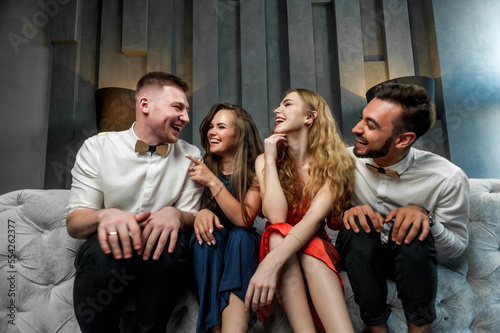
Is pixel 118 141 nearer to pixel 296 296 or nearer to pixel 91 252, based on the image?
pixel 91 252

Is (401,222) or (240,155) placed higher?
(240,155)

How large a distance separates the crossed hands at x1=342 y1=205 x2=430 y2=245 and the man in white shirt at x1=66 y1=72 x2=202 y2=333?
569 millimetres

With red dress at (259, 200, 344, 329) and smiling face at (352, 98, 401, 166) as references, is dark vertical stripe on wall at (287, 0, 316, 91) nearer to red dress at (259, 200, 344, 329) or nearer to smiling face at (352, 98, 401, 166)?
smiling face at (352, 98, 401, 166)

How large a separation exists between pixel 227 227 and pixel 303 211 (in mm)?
324

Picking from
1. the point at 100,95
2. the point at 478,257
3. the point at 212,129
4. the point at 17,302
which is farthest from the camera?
the point at 100,95

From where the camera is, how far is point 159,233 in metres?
1.06

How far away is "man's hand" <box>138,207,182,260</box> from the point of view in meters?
1.03

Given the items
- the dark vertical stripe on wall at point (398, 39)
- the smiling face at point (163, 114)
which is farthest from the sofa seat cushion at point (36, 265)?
the dark vertical stripe on wall at point (398, 39)

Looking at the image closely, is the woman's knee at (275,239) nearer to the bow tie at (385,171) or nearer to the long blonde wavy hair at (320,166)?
the long blonde wavy hair at (320,166)

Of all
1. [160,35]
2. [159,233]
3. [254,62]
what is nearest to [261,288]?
[159,233]

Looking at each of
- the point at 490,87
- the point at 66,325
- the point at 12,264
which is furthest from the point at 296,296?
the point at 490,87

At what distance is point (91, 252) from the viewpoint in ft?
3.33

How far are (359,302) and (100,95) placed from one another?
2.13 m

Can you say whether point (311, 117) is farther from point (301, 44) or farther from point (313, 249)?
point (301, 44)
